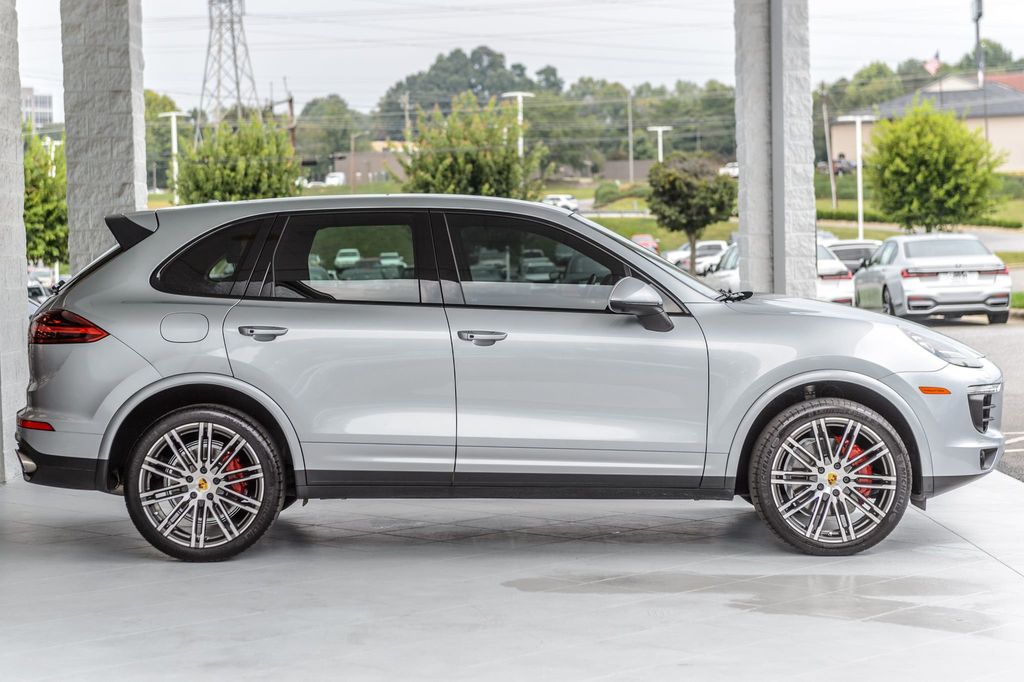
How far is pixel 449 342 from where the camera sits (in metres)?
6.29

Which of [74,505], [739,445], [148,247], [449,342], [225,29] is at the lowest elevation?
[74,505]

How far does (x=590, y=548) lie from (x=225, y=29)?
220 feet

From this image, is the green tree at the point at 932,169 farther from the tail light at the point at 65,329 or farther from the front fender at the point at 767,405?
the tail light at the point at 65,329

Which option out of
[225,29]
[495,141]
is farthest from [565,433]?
[225,29]

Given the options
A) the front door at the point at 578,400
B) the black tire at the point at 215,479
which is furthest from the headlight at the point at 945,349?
the black tire at the point at 215,479

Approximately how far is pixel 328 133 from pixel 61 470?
378 feet

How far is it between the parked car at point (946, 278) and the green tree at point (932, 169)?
28.6 m

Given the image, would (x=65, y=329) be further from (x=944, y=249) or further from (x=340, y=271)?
(x=944, y=249)

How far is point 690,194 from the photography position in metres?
65.1

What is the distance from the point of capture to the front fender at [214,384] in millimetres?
6348

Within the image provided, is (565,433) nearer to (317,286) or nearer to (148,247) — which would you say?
(317,286)

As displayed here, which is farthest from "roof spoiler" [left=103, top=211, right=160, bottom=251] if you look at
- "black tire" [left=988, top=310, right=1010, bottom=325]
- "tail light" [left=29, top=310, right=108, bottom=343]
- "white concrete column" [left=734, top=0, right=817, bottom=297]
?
"black tire" [left=988, top=310, right=1010, bottom=325]

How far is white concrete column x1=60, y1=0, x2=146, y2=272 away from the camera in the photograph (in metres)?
11.0

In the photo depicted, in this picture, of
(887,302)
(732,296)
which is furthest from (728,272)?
(732,296)
